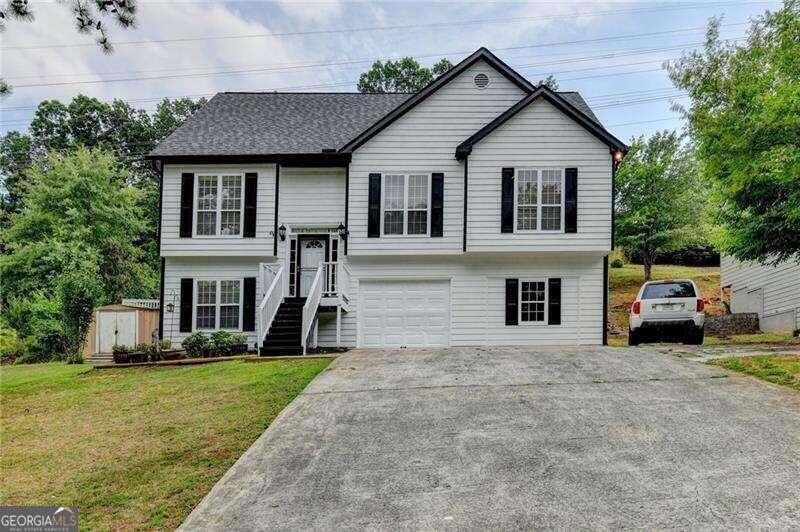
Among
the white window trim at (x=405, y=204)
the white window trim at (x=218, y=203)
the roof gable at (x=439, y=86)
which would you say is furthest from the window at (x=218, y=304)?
the roof gable at (x=439, y=86)

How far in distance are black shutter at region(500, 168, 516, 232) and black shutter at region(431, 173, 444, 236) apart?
1653mm

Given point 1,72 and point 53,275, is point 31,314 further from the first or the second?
point 1,72

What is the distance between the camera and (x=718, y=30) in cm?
1202

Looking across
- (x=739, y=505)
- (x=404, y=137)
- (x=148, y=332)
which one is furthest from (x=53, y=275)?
(x=739, y=505)

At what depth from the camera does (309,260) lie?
48.8 feet

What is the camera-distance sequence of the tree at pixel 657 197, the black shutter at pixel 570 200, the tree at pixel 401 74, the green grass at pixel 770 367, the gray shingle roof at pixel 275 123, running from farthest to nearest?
1. the tree at pixel 401 74
2. the tree at pixel 657 197
3. the gray shingle roof at pixel 275 123
4. the black shutter at pixel 570 200
5. the green grass at pixel 770 367

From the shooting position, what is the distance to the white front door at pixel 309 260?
14852 millimetres

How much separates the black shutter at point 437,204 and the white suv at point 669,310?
5.45 metres

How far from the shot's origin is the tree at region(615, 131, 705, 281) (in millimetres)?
25312

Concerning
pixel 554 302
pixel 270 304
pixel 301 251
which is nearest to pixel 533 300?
pixel 554 302

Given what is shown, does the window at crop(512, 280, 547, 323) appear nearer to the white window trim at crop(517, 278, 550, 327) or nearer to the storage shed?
the white window trim at crop(517, 278, 550, 327)

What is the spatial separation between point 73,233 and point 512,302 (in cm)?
1978

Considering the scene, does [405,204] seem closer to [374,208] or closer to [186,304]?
[374,208]

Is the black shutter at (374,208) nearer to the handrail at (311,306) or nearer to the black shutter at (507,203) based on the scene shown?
the handrail at (311,306)
